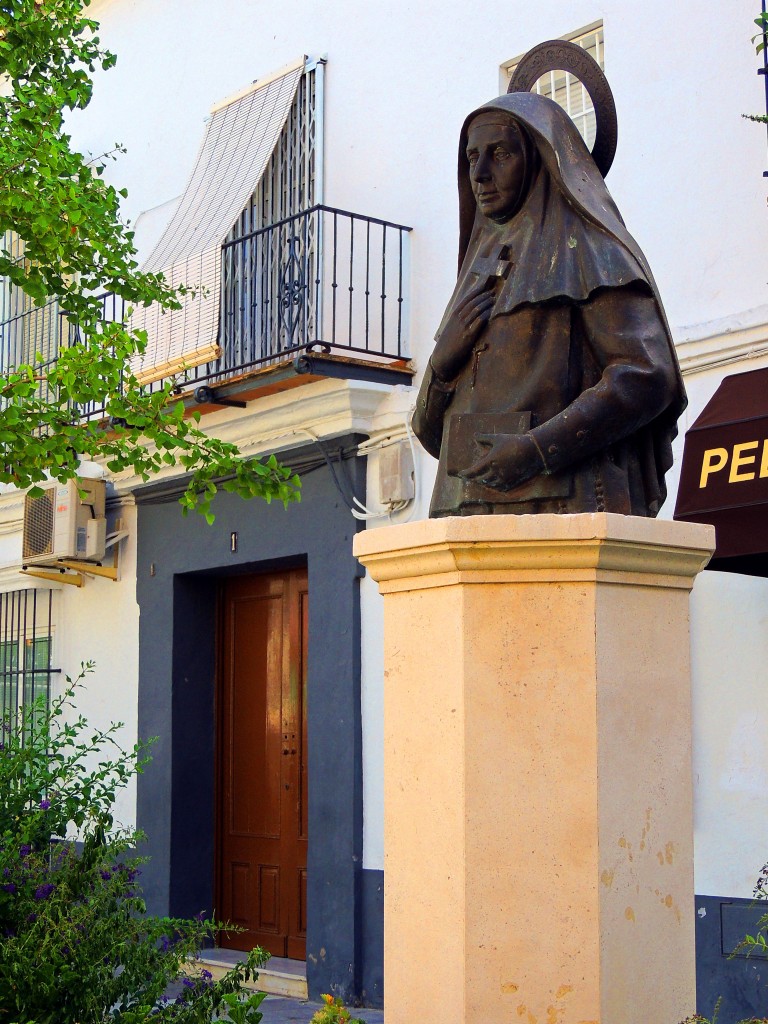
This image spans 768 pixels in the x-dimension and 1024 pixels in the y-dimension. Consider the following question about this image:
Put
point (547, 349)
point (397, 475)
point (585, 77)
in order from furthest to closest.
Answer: point (397, 475)
point (585, 77)
point (547, 349)

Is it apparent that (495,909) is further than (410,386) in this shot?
No

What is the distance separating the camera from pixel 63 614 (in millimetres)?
12258

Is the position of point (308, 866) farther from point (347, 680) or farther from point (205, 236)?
point (205, 236)

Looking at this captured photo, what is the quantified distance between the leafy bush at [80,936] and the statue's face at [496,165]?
2.24 m

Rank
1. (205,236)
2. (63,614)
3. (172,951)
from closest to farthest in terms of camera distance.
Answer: (172,951) → (205,236) → (63,614)

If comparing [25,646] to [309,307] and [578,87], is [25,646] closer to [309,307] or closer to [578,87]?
[309,307]

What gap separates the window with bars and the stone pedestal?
5.11m

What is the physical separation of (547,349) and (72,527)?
26.8ft

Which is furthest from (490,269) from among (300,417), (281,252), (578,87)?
(281,252)

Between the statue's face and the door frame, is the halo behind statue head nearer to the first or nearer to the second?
the statue's face

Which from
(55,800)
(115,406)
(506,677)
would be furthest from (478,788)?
(115,406)

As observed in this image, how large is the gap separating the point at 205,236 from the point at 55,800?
562cm

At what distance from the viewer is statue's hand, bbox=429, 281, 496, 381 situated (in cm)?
378

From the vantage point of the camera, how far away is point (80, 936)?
14.7 feet
